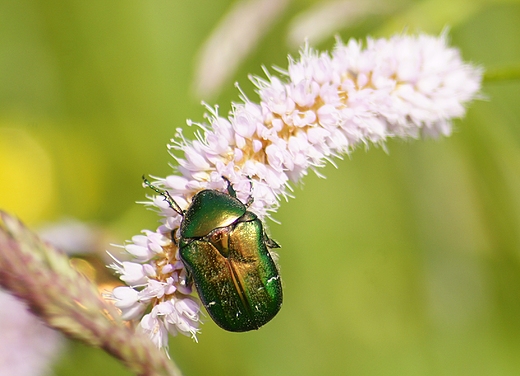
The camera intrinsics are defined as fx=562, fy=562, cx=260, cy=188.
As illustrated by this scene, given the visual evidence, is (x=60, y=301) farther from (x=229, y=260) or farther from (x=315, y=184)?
(x=315, y=184)

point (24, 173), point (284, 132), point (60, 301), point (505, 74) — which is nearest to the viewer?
point (60, 301)

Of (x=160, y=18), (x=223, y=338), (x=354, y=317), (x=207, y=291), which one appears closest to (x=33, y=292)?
(x=207, y=291)

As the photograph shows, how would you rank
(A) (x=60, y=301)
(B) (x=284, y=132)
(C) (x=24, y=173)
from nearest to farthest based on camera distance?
(A) (x=60, y=301) → (B) (x=284, y=132) → (C) (x=24, y=173)

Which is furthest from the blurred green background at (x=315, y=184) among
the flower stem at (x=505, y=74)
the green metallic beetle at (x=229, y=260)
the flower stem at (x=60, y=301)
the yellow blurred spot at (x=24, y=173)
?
the flower stem at (x=60, y=301)

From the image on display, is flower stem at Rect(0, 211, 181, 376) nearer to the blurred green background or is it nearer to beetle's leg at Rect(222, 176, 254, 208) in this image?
beetle's leg at Rect(222, 176, 254, 208)

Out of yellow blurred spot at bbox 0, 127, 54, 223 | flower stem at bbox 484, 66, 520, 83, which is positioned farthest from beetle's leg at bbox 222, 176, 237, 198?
yellow blurred spot at bbox 0, 127, 54, 223

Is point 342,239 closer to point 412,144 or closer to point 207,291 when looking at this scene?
point 412,144

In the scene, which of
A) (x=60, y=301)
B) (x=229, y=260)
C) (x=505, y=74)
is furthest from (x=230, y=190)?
(x=505, y=74)
